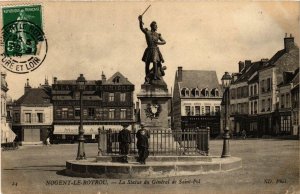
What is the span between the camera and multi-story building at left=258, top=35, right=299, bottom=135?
39.9 metres

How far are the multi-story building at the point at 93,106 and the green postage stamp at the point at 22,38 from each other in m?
33.1

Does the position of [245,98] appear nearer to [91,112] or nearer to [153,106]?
[91,112]

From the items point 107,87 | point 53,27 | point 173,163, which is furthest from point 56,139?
point 173,163

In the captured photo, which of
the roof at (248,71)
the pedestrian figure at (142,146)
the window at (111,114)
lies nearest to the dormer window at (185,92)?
the roof at (248,71)

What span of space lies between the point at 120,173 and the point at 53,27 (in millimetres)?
5685

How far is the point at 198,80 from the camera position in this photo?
187 feet

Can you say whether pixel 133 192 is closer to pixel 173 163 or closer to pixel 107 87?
pixel 173 163

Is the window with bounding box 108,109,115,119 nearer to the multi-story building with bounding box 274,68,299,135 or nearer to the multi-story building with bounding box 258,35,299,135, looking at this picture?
the multi-story building with bounding box 258,35,299,135

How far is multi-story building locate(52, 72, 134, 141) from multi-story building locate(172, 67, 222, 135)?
27.0ft

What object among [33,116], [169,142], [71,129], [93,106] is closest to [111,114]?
[93,106]

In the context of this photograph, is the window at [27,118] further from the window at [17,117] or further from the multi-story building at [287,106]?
the multi-story building at [287,106]

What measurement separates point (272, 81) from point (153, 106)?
29.0 m

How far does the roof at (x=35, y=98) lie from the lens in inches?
1859

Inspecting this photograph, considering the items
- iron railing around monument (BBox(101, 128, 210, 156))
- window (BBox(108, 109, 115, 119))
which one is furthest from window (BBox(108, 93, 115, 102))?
iron railing around monument (BBox(101, 128, 210, 156))
